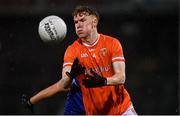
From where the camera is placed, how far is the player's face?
9.27 metres

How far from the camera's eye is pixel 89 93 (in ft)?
31.5

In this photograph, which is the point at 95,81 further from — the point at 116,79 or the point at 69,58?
the point at 69,58

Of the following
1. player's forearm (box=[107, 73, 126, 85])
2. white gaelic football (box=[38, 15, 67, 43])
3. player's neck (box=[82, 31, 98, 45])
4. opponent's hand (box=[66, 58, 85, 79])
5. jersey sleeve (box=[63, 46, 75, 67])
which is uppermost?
white gaelic football (box=[38, 15, 67, 43])

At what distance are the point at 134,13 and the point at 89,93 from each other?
8717mm

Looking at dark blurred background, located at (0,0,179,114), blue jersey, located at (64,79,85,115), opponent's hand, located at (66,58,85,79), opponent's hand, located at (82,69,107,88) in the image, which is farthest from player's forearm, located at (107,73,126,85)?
dark blurred background, located at (0,0,179,114)

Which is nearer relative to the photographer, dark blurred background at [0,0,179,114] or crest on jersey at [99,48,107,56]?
crest on jersey at [99,48,107,56]

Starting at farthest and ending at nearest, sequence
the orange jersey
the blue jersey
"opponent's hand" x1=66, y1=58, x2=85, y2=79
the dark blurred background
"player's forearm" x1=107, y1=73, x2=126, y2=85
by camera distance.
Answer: the dark blurred background → the blue jersey → the orange jersey → "opponent's hand" x1=66, y1=58, x2=85, y2=79 → "player's forearm" x1=107, y1=73, x2=126, y2=85

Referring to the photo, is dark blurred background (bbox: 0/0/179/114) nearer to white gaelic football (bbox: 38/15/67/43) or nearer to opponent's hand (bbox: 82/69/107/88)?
white gaelic football (bbox: 38/15/67/43)

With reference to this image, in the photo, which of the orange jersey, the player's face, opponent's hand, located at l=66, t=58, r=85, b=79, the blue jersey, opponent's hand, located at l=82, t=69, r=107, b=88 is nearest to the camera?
opponent's hand, located at l=82, t=69, r=107, b=88

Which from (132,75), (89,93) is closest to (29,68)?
(132,75)

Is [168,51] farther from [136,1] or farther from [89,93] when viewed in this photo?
[89,93]

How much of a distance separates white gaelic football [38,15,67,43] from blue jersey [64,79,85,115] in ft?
2.19

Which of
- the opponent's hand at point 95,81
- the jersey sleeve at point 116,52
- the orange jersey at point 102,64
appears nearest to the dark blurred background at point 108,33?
the orange jersey at point 102,64

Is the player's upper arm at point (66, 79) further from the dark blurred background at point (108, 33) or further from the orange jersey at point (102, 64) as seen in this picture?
the dark blurred background at point (108, 33)
